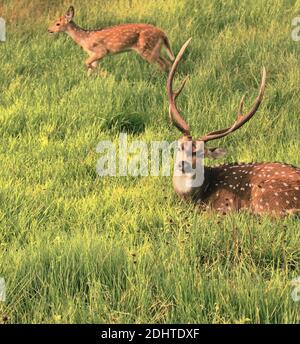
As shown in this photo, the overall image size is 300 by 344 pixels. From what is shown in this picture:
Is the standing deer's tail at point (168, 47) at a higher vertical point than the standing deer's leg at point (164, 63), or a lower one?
higher

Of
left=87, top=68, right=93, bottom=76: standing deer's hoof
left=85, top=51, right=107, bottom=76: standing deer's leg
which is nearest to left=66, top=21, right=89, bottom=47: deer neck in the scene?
left=85, top=51, right=107, bottom=76: standing deer's leg

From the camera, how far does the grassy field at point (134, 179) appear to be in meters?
4.04

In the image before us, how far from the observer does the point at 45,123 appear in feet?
24.0

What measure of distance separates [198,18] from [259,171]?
485 cm

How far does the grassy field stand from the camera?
13.3 feet

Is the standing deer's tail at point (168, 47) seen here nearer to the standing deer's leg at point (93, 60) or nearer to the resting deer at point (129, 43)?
the resting deer at point (129, 43)

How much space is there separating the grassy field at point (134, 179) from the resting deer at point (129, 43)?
0.15 metres

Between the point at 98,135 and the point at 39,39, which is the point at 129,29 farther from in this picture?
the point at 98,135

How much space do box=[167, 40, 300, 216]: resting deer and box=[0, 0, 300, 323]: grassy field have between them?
0.65 feet

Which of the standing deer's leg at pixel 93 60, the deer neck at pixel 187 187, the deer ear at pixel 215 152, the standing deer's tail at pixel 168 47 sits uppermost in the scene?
the standing deer's tail at pixel 168 47

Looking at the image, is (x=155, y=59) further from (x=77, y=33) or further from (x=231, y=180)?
(x=231, y=180)

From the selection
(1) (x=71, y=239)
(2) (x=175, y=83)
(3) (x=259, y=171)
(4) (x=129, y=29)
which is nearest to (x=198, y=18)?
(4) (x=129, y=29)

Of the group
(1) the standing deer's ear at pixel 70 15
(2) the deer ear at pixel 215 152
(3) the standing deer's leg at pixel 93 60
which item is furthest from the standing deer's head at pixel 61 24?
(2) the deer ear at pixel 215 152

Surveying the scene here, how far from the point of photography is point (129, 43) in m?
9.05
